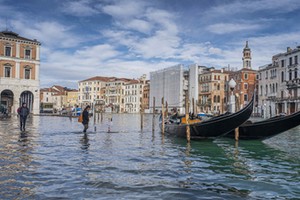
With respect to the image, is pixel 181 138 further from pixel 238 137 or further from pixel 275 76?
pixel 275 76

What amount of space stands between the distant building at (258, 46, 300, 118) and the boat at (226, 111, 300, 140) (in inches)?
956

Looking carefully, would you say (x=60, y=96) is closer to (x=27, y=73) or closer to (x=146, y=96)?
(x=146, y=96)

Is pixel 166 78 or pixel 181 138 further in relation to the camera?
pixel 166 78

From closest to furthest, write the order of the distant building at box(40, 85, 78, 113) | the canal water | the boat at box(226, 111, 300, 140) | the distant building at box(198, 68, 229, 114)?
the canal water, the boat at box(226, 111, 300, 140), the distant building at box(198, 68, 229, 114), the distant building at box(40, 85, 78, 113)

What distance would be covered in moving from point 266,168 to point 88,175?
3.56 meters

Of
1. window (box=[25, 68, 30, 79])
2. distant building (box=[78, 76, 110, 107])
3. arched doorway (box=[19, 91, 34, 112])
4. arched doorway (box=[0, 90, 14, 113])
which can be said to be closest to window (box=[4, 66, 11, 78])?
window (box=[25, 68, 30, 79])

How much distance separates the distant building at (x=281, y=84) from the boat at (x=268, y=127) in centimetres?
2428

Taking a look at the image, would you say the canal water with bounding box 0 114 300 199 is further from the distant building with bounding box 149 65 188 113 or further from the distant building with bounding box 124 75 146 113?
the distant building with bounding box 124 75 146 113

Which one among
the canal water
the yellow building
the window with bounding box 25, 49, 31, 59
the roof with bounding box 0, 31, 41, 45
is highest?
the roof with bounding box 0, 31, 41, 45

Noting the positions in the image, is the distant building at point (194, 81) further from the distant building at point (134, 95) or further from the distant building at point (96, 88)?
the distant building at point (96, 88)

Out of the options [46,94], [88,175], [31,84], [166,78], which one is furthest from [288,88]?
[46,94]

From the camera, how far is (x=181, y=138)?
1317 centimetres

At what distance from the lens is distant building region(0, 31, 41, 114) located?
104 ft

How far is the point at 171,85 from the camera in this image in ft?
211
